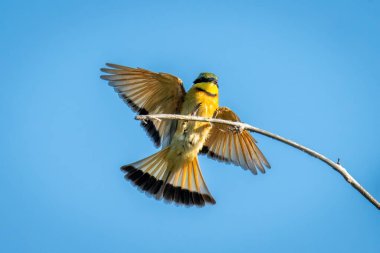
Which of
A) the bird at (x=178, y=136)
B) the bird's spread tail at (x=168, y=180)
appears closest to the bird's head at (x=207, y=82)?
the bird at (x=178, y=136)

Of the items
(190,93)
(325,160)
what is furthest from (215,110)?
(325,160)

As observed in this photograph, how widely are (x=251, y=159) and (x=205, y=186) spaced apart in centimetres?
52

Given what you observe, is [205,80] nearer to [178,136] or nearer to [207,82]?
[207,82]

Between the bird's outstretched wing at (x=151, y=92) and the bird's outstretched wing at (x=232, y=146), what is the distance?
1.44 feet

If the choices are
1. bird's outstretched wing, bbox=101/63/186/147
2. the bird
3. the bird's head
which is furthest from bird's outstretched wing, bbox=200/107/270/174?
bird's outstretched wing, bbox=101/63/186/147

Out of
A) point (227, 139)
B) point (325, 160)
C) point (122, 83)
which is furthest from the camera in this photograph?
point (227, 139)

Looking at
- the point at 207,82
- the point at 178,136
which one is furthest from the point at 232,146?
the point at 207,82

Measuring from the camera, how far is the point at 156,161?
516 cm

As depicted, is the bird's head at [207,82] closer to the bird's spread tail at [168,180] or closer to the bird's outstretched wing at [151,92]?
the bird's outstretched wing at [151,92]

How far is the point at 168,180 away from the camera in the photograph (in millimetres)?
5195

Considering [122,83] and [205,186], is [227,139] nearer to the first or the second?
[205,186]

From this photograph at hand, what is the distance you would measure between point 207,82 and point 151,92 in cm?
54

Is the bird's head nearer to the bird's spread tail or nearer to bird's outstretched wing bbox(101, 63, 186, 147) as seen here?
bird's outstretched wing bbox(101, 63, 186, 147)

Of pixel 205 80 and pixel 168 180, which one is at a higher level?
pixel 205 80
